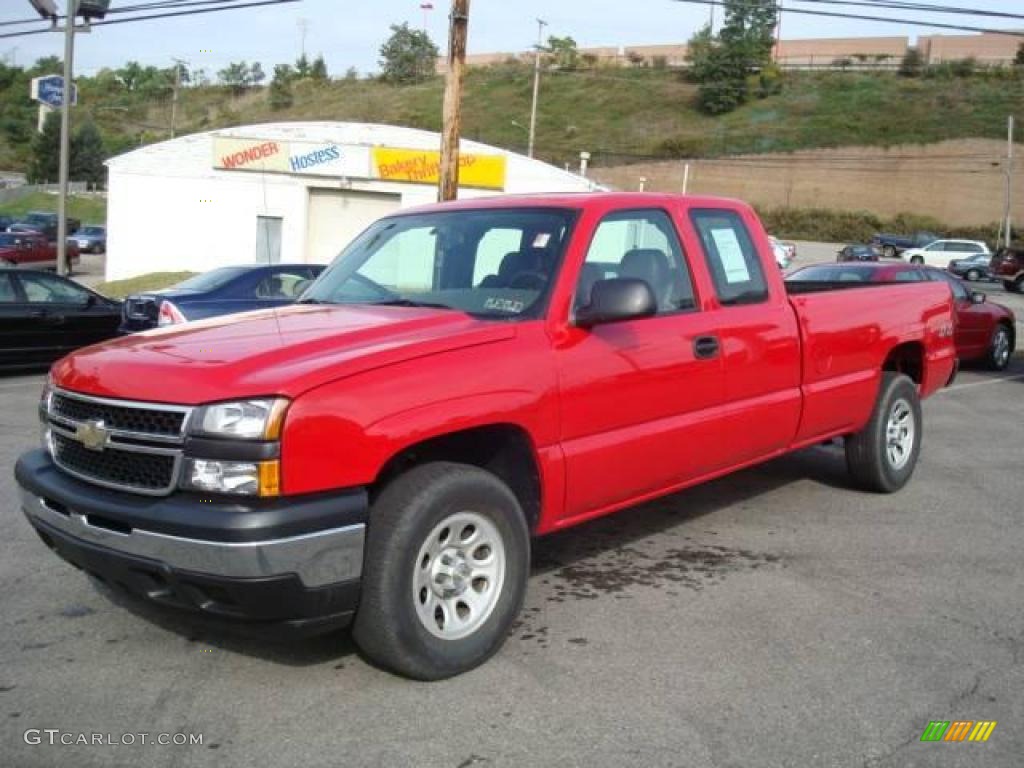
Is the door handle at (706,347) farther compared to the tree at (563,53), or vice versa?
the tree at (563,53)

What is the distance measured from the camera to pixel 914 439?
24.1 feet

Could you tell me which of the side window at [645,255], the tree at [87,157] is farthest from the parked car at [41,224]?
the side window at [645,255]

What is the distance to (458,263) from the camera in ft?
16.4

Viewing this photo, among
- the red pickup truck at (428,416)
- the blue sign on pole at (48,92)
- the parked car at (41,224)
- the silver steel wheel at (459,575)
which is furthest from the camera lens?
the parked car at (41,224)

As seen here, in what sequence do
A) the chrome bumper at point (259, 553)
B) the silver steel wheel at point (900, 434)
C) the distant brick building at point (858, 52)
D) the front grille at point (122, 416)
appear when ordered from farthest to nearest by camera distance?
the distant brick building at point (858, 52)
the silver steel wheel at point (900, 434)
the front grille at point (122, 416)
the chrome bumper at point (259, 553)

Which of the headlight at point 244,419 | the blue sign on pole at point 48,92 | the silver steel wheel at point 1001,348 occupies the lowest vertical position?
the silver steel wheel at point 1001,348

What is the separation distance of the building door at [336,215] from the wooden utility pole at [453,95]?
13.1m

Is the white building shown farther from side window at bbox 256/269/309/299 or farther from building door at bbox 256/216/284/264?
side window at bbox 256/269/309/299

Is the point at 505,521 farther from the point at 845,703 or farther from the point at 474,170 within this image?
the point at 474,170

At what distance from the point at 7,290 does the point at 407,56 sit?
10392cm

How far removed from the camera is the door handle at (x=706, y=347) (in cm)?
515

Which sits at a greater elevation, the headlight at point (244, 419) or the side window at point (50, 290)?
the headlight at point (244, 419)

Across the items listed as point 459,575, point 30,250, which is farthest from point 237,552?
point 30,250

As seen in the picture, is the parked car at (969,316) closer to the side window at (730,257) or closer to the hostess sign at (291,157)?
the side window at (730,257)
